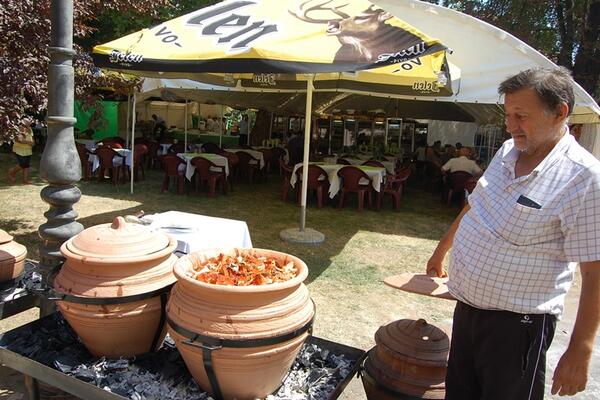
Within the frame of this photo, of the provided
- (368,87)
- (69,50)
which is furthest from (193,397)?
(368,87)

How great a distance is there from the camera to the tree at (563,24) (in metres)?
13.8

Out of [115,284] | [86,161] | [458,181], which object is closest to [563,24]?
[458,181]

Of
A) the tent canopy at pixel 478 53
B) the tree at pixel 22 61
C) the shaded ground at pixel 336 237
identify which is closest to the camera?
the shaded ground at pixel 336 237

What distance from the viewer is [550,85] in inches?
69.6

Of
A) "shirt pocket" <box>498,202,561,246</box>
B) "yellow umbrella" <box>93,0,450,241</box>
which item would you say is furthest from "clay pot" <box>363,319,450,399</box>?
"yellow umbrella" <box>93,0,450,241</box>

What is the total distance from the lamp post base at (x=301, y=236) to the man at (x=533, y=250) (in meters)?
4.91

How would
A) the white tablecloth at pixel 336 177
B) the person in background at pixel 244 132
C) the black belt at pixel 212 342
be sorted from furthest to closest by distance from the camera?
the person in background at pixel 244 132
the white tablecloth at pixel 336 177
the black belt at pixel 212 342

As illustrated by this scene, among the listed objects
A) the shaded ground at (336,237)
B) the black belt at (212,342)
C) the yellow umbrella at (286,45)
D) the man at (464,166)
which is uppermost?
the yellow umbrella at (286,45)

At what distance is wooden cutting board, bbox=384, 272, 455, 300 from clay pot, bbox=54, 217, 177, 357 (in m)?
1.15

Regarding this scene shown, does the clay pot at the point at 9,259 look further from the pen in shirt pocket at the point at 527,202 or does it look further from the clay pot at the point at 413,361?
the pen in shirt pocket at the point at 527,202

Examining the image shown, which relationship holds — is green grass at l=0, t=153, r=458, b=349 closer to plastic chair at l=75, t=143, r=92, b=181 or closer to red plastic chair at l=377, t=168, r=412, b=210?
red plastic chair at l=377, t=168, r=412, b=210

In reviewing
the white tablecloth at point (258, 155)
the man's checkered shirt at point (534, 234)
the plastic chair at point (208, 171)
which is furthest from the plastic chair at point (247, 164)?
the man's checkered shirt at point (534, 234)

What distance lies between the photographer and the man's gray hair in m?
1.77

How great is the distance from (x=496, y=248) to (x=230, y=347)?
114 cm
